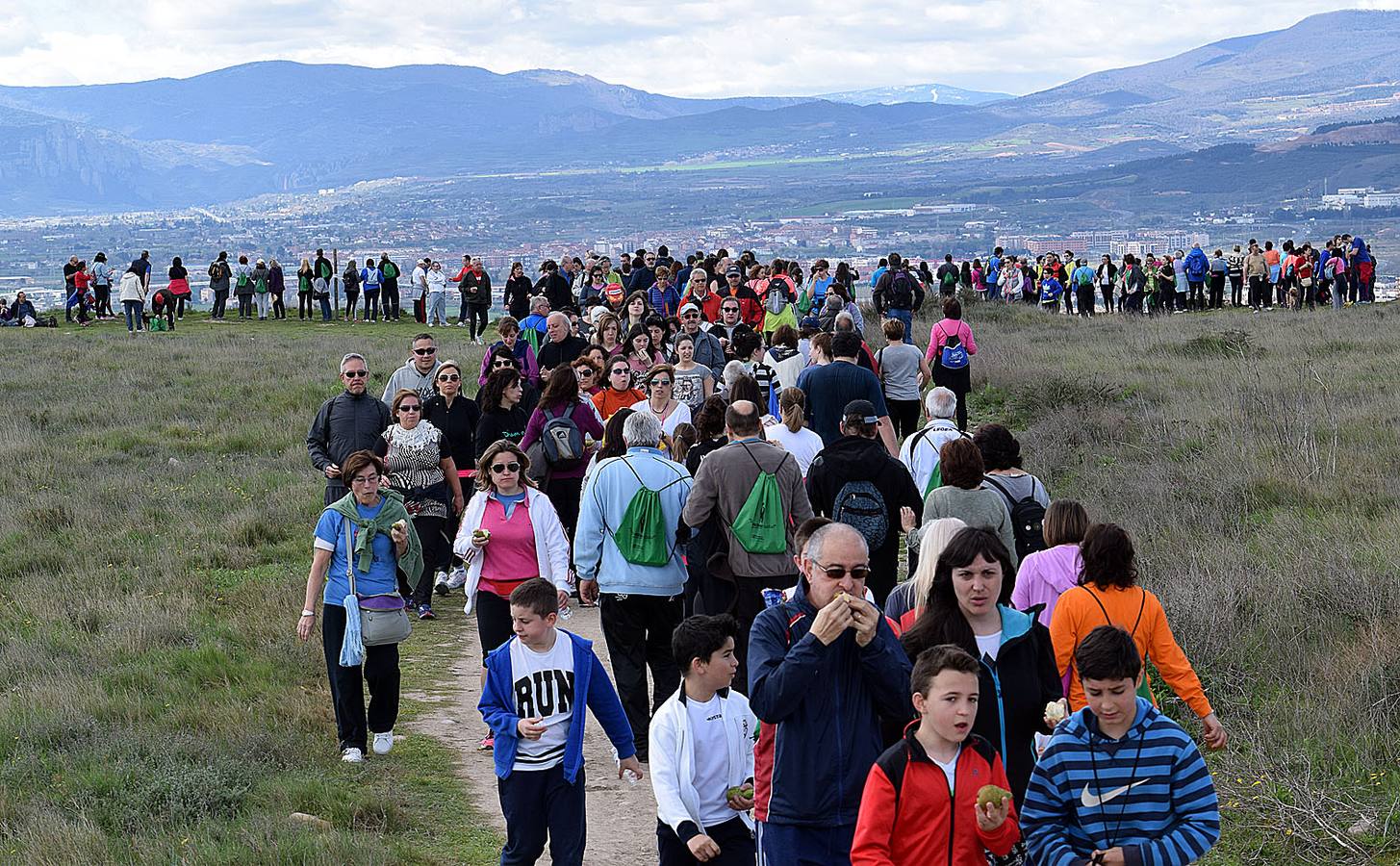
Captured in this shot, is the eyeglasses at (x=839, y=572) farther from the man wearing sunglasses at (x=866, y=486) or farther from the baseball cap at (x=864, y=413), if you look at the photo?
the baseball cap at (x=864, y=413)

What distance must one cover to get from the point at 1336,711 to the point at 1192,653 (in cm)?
118

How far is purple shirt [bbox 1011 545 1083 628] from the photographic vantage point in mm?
6102

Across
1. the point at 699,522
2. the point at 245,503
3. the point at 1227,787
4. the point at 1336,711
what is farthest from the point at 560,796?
the point at 245,503

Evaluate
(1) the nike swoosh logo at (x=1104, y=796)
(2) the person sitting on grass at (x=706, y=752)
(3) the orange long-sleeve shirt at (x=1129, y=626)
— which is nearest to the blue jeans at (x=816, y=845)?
(2) the person sitting on grass at (x=706, y=752)

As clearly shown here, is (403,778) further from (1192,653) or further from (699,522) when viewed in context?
(1192,653)

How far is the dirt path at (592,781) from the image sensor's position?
275 inches

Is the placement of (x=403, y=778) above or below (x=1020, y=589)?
below

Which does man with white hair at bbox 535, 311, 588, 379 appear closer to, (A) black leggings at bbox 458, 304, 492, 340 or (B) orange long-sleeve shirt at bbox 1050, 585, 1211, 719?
(B) orange long-sleeve shirt at bbox 1050, 585, 1211, 719

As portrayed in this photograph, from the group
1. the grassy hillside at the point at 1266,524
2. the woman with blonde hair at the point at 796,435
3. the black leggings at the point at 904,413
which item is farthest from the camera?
the black leggings at the point at 904,413

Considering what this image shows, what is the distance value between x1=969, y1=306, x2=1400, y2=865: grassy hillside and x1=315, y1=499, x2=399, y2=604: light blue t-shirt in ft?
14.0

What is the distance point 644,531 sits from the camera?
7.87 metres

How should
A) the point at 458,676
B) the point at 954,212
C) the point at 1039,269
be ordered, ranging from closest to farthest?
the point at 458,676
the point at 1039,269
the point at 954,212

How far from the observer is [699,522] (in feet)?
25.3

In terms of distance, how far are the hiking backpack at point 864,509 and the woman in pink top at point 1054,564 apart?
160 cm
